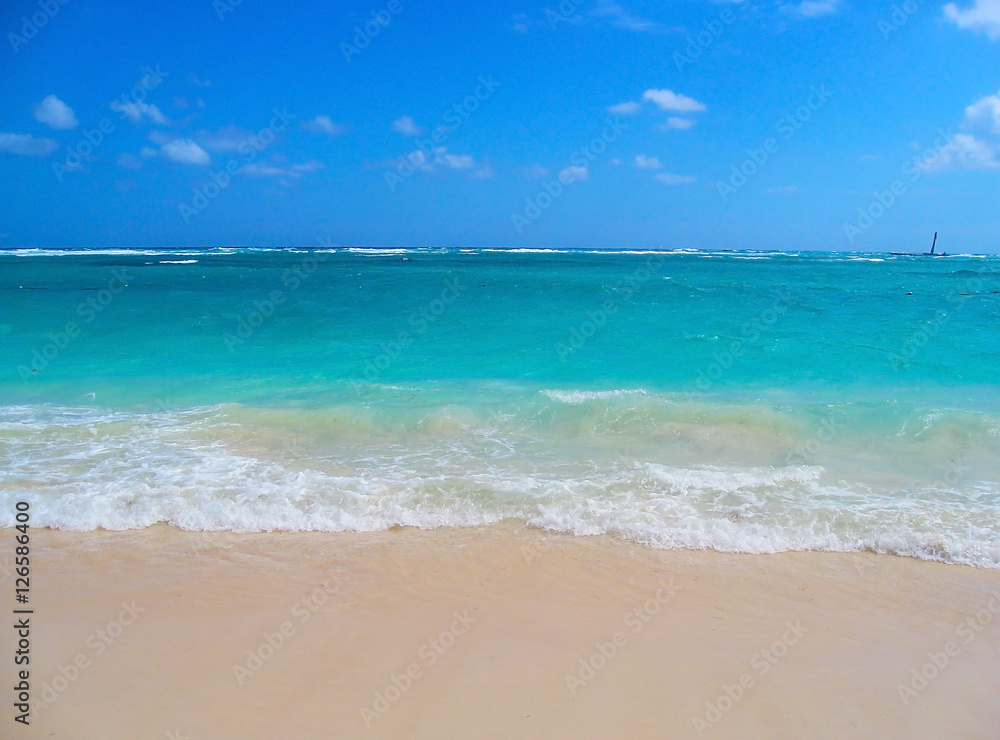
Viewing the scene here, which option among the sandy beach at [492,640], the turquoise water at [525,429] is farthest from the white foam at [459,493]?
the sandy beach at [492,640]

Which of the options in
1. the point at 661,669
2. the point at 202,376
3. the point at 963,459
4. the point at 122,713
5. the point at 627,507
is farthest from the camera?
the point at 202,376

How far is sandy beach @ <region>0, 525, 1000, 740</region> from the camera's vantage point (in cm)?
334

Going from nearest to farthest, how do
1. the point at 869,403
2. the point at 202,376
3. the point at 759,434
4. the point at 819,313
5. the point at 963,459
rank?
the point at 963,459 → the point at 759,434 → the point at 869,403 → the point at 202,376 → the point at 819,313

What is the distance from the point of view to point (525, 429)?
8.41 metres

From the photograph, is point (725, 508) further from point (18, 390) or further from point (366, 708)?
point (18, 390)

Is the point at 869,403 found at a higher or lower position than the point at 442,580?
higher

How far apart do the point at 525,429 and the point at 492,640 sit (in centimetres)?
456

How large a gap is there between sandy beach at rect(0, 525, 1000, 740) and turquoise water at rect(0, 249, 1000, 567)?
456 mm

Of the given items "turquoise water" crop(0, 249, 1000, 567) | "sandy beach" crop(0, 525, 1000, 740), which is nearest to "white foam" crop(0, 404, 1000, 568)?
"turquoise water" crop(0, 249, 1000, 567)

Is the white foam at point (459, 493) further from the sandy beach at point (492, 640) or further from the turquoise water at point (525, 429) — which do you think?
the sandy beach at point (492, 640)

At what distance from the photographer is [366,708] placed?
3389mm

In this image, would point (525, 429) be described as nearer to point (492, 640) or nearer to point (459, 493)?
point (459, 493)

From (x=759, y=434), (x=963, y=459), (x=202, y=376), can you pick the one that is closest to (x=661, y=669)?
(x=759, y=434)

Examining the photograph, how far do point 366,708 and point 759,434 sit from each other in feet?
21.6
